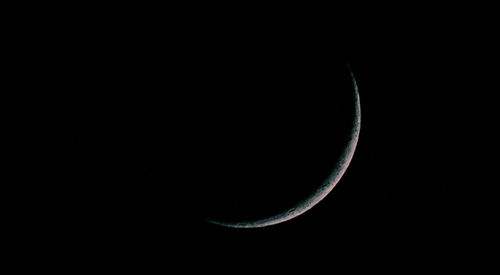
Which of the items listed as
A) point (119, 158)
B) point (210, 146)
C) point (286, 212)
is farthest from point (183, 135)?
point (286, 212)

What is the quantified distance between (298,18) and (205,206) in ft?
2.58

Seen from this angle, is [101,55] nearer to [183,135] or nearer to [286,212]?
[183,135]

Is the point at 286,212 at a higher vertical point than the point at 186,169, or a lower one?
lower

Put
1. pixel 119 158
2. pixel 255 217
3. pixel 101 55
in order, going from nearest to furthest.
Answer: pixel 101 55 → pixel 119 158 → pixel 255 217

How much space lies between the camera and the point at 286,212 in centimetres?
138

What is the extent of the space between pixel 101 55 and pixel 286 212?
911 mm

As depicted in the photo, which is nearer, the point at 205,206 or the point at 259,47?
the point at 259,47

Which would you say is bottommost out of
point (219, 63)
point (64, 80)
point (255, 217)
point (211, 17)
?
point (255, 217)

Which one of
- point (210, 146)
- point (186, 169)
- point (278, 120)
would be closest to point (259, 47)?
point (278, 120)

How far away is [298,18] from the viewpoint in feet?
3.92

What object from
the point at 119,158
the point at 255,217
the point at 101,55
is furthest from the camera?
the point at 255,217

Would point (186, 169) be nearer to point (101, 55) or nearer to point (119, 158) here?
point (119, 158)

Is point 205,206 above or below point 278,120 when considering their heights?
below

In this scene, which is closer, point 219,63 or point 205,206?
point 219,63
